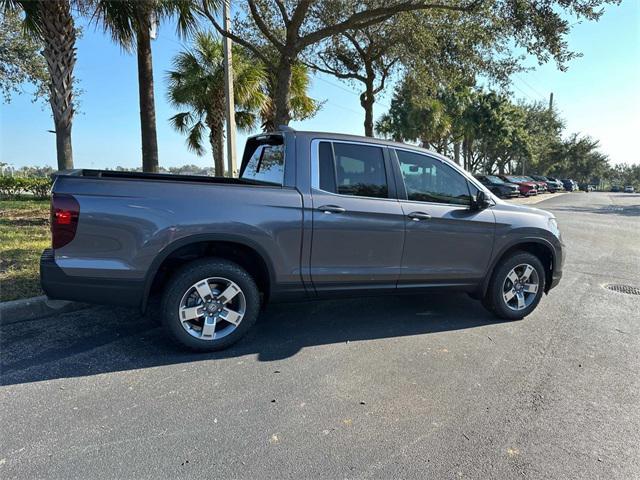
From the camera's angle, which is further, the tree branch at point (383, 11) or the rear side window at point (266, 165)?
the tree branch at point (383, 11)

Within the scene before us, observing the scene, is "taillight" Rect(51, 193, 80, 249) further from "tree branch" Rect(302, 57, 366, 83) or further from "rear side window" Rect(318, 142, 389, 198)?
"tree branch" Rect(302, 57, 366, 83)

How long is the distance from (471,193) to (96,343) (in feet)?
12.9

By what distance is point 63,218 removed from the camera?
3.26 metres

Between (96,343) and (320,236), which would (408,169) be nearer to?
(320,236)

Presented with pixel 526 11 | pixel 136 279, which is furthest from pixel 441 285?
pixel 526 11

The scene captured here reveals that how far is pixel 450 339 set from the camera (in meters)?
4.27

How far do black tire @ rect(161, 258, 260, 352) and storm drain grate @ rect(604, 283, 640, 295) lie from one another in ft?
17.8

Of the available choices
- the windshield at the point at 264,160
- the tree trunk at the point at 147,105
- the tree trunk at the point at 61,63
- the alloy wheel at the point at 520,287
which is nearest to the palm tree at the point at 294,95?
the tree trunk at the point at 147,105

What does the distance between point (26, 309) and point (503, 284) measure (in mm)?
4953

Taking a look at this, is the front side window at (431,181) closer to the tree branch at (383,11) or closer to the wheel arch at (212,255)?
the wheel arch at (212,255)

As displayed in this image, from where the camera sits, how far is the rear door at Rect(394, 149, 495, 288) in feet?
14.0

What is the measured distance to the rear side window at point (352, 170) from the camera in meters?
4.02

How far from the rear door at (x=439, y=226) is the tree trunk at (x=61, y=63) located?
26.4ft

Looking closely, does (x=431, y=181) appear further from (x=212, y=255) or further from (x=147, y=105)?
(x=147, y=105)
